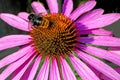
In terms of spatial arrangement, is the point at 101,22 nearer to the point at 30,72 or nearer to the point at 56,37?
the point at 56,37

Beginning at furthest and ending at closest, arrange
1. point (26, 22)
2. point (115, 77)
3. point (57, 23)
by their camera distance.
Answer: point (26, 22)
point (57, 23)
point (115, 77)

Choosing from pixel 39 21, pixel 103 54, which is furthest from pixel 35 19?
pixel 103 54

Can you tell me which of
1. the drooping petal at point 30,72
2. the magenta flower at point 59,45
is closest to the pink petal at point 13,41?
the magenta flower at point 59,45

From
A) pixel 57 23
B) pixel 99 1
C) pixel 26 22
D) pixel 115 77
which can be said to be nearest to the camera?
pixel 115 77

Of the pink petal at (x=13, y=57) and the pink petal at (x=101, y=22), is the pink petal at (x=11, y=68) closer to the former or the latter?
the pink petal at (x=13, y=57)

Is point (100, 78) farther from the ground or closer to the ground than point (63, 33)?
closer to the ground

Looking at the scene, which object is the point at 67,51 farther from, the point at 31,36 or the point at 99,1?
the point at 99,1

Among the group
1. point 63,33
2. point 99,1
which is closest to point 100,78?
point 63,33
